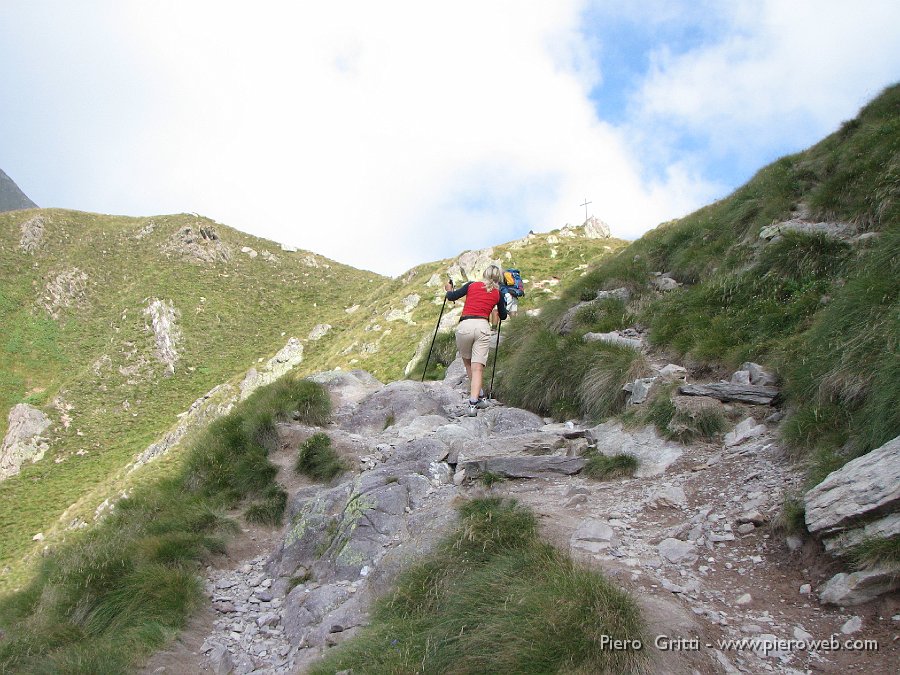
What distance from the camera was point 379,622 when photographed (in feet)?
16.2

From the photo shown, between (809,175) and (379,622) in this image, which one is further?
(809,175)

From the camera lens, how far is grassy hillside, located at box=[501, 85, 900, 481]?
18.6 ft

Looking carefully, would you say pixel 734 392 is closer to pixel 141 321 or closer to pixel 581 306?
pixel 581 306

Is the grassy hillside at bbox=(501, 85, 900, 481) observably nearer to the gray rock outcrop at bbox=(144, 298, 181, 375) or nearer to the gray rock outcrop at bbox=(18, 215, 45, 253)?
the gray rock outcrop at bbox=(144, 298, 181, 375)

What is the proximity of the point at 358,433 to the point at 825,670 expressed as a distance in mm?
9187

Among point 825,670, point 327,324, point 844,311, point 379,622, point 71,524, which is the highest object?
point 327,324

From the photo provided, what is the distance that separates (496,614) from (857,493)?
3.05 m

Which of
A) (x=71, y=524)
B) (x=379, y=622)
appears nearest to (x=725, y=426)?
(x=379, y=622)

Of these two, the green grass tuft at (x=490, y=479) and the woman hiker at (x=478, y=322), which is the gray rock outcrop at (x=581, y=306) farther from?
the green grass tuft at (x=490, y=479)

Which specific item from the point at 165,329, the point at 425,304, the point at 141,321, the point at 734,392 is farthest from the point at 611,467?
the point at 141,321

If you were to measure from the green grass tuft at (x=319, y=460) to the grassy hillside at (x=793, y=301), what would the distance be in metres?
4.02

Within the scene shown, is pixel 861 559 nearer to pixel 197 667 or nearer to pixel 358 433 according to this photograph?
pixel 197 667

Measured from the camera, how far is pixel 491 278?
10805mm


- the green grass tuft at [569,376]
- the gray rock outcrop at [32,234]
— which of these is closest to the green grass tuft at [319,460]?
the green grass tuft at [569,376]
